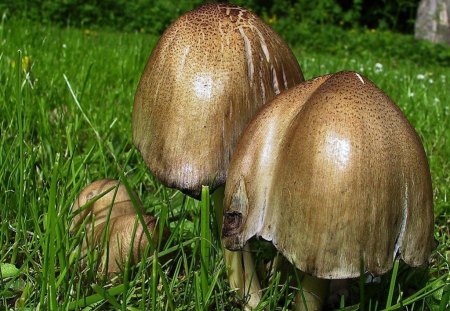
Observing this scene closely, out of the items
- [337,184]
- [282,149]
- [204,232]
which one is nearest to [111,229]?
[204,232]

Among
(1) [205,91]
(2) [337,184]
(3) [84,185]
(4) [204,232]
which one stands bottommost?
(3) [84,185]

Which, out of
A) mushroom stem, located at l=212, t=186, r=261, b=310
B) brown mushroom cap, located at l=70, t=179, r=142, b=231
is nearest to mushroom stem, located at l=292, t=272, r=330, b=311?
mushroom stem, located at l=212, t=186, r=261, b=310

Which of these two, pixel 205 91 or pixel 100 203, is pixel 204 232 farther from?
pixel 100 203

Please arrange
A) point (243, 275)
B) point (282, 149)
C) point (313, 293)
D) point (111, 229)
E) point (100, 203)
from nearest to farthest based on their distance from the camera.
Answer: point (282, 149), point (313, 293), point (243, 275), point (111, 229), point (100, 203)

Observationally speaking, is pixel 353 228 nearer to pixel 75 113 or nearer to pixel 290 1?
pixel 75 113

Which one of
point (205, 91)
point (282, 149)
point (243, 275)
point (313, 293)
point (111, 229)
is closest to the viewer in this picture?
point (282, 149)

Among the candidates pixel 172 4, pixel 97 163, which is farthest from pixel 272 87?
pixel 172 4
